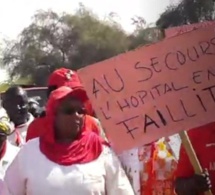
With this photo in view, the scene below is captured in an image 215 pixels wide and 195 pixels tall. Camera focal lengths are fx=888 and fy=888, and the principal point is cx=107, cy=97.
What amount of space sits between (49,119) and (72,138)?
0.49 ft

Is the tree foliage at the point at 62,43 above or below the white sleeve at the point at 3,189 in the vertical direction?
below

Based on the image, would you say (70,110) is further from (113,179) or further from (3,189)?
(3,189)

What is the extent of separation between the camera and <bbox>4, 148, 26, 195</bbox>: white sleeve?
4246 millimetres

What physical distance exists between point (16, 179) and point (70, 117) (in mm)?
394

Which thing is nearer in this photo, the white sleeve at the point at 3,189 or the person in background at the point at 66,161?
the person in background at the point at 66,161

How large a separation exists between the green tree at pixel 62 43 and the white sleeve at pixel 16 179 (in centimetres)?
4023

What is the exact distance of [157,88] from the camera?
4137 mm

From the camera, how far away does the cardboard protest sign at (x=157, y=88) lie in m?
4.10

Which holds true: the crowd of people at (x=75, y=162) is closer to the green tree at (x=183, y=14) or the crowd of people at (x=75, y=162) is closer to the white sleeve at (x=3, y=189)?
the white sleeve at (x=3, y=189)

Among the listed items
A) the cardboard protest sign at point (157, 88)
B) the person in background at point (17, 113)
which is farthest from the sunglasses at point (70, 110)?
the person in background at point (17, 113)

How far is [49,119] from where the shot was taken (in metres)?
4.33

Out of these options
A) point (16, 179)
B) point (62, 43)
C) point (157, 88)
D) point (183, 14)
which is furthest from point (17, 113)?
point (62, 43)

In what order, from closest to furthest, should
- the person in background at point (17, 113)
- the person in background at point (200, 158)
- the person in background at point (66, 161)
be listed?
the person in background at point (200, 158) → the person in background at point (66, 161) → the person in background at point (17, 113)

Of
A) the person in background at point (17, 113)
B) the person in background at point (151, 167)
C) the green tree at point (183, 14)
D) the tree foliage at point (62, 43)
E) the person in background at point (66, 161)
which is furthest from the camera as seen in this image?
the tree foliage at point (62, 43)
